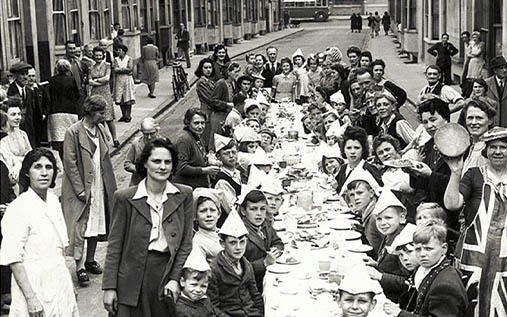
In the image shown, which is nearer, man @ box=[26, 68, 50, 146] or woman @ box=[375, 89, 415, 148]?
woman @ box=[375, 89, 415, 148]

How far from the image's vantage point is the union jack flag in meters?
6.55

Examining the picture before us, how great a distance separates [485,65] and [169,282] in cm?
1799

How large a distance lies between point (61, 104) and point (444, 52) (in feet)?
45.5

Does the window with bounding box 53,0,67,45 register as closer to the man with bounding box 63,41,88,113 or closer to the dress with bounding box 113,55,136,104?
the dress with bounding box 113,55,136,104

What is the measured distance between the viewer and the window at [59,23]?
74.4 feet

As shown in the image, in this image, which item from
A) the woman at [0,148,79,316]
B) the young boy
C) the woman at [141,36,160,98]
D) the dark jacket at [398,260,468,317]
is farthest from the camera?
the woman at [141,36,160,98]

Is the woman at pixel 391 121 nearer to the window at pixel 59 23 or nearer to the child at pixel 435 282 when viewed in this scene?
the child at pixel 435 282

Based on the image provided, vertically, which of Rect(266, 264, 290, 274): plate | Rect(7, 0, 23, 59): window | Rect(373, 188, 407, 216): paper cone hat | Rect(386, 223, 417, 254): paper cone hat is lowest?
Rect(266, 264, 290, 274): plate

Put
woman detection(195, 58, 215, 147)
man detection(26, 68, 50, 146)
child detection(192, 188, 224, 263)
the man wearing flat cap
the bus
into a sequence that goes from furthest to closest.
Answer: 1. the bus
2. man detection(26, 68, 50, 146)
3. woman detection(195, 58, 215, 147)
4. the man wearing flat cap
5. child detection(192, 188, 224, 263)

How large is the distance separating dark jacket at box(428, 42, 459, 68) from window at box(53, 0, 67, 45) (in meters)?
10.6

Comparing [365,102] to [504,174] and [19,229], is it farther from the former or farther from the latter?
[19,229]

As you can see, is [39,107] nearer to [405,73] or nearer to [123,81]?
[123,81]

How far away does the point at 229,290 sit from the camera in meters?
7.02

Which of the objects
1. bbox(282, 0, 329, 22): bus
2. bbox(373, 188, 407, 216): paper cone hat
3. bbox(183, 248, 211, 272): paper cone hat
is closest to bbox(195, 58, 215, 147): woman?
bbox(373, 188, 407, 216): paper cone hat
